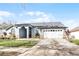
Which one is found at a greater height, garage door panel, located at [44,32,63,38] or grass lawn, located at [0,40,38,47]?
garage door panel, located at [44,32,63,38]

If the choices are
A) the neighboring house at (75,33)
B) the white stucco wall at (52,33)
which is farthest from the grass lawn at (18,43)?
the neighboring house at (75,33)

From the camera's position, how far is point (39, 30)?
309cm

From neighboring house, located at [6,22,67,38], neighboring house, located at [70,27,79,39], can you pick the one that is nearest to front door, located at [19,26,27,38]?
neighboring house, located at [6,22,67,38]

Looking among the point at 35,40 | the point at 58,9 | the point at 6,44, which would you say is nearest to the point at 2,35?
the point at 6,44

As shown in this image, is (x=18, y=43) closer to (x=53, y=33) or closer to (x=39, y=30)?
(x=39, y=30)

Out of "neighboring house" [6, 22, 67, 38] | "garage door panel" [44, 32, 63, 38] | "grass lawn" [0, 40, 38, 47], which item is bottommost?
"grass lawn" [0, 40, 38, 47]

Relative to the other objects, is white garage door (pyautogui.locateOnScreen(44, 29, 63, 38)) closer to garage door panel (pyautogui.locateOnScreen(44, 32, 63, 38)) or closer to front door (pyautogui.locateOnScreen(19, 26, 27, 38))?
garage door panel (pyautogui.locateOnScreen(44, 32, 63, 38))

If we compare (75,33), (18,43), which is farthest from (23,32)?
(75,33)

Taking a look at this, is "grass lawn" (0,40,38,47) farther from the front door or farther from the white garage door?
the white garage door

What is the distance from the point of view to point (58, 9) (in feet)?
9.93

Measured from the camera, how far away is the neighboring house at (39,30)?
306cm

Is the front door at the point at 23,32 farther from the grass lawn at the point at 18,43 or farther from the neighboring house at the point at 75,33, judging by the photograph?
the neighboring house at the point at 75,33

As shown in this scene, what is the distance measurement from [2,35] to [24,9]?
40cm

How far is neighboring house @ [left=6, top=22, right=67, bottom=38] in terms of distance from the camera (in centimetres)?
306
